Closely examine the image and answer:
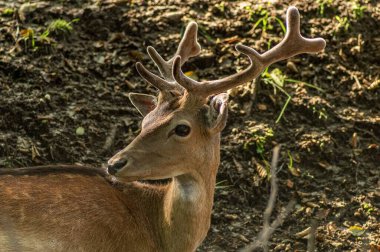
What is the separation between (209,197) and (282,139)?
7.59ft

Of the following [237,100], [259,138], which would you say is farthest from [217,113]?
[237,100]

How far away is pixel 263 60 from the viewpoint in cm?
652

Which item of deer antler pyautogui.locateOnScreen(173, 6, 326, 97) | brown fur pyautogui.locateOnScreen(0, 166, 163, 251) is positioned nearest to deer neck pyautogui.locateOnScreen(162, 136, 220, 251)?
brown fur pyautogui.locateOnScreen(0, 166, 163, 251)

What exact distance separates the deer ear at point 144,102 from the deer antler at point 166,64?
19 cm

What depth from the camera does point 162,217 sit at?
693cm

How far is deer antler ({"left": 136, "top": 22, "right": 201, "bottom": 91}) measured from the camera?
664cm

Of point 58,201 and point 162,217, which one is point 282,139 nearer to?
point 162,217

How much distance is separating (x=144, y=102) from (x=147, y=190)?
0.65m

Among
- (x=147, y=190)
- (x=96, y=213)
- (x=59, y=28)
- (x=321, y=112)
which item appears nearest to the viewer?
(x=96, y=213)

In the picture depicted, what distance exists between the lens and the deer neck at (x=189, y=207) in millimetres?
6730

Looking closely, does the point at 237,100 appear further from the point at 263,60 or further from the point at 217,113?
the point at 263,60

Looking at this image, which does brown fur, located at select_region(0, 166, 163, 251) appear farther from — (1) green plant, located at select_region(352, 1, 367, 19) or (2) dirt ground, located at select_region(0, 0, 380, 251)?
(1) green plant, located at select_region(352, 1, 367, 19)

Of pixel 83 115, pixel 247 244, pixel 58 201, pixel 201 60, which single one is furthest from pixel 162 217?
pixel 201 60

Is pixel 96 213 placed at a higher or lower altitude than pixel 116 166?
lower
